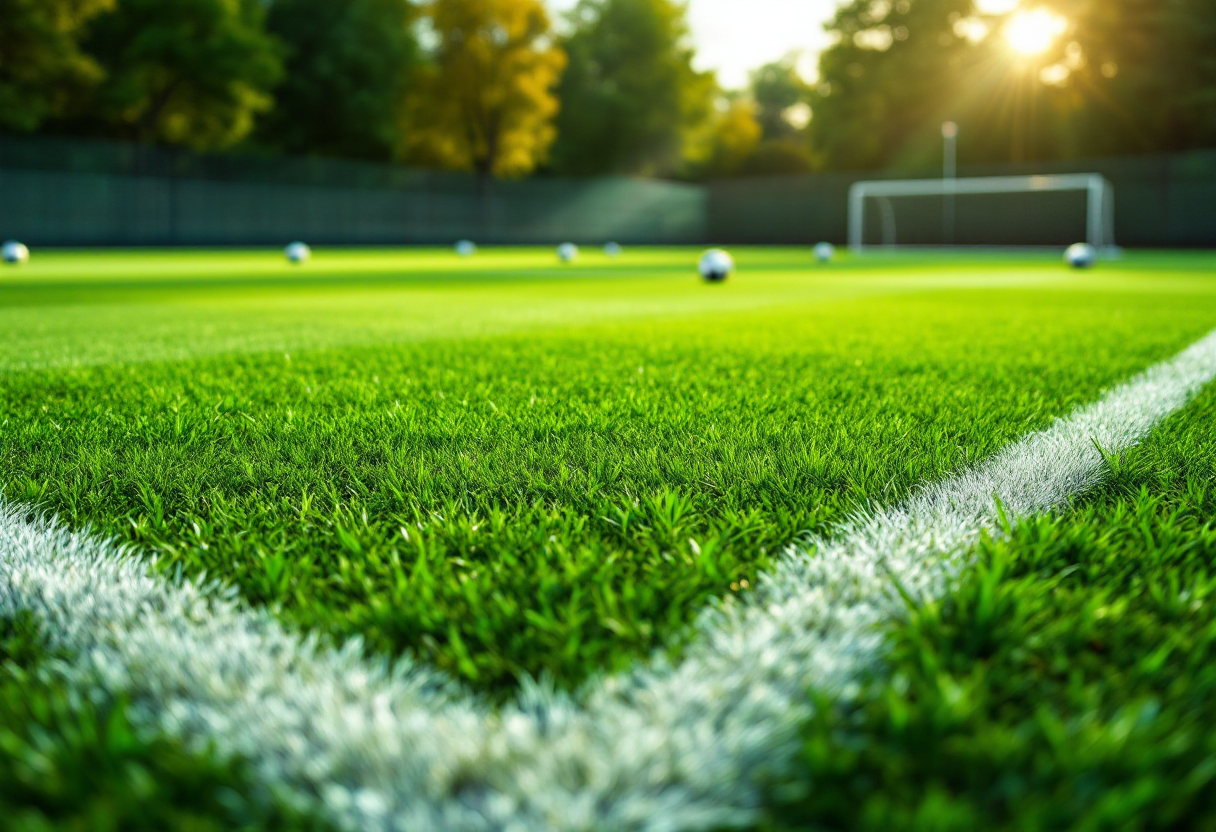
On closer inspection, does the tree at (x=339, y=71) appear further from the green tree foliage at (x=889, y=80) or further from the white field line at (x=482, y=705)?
the white field line at (x=482, y=705)

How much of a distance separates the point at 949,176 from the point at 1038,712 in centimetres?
3710

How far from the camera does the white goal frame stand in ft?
92.2

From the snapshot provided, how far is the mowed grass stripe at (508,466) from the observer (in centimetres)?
120

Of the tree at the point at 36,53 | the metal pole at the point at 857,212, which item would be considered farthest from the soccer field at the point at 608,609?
the metal pole at the point at 857,212

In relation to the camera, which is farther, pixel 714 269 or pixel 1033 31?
pixel 1033 31

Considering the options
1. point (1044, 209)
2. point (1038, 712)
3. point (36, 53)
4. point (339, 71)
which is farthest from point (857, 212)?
point (1038, 712)

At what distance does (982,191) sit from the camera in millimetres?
29969

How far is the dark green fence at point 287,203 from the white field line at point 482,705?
27490 mm

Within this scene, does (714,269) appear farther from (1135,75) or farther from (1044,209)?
(1135,75)

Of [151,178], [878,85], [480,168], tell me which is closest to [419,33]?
[480,168]

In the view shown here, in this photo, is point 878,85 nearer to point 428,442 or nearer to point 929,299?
point 929,299

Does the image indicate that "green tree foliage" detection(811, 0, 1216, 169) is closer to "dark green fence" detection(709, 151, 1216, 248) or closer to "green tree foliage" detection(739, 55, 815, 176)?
"dark green fence" detection(709, 151, 1216, 248)

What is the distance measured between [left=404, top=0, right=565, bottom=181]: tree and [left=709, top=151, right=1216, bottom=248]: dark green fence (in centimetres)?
974

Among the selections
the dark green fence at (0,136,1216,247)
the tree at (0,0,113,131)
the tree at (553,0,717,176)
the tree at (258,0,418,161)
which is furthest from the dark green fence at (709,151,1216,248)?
the tree at (0,0,113,131)
